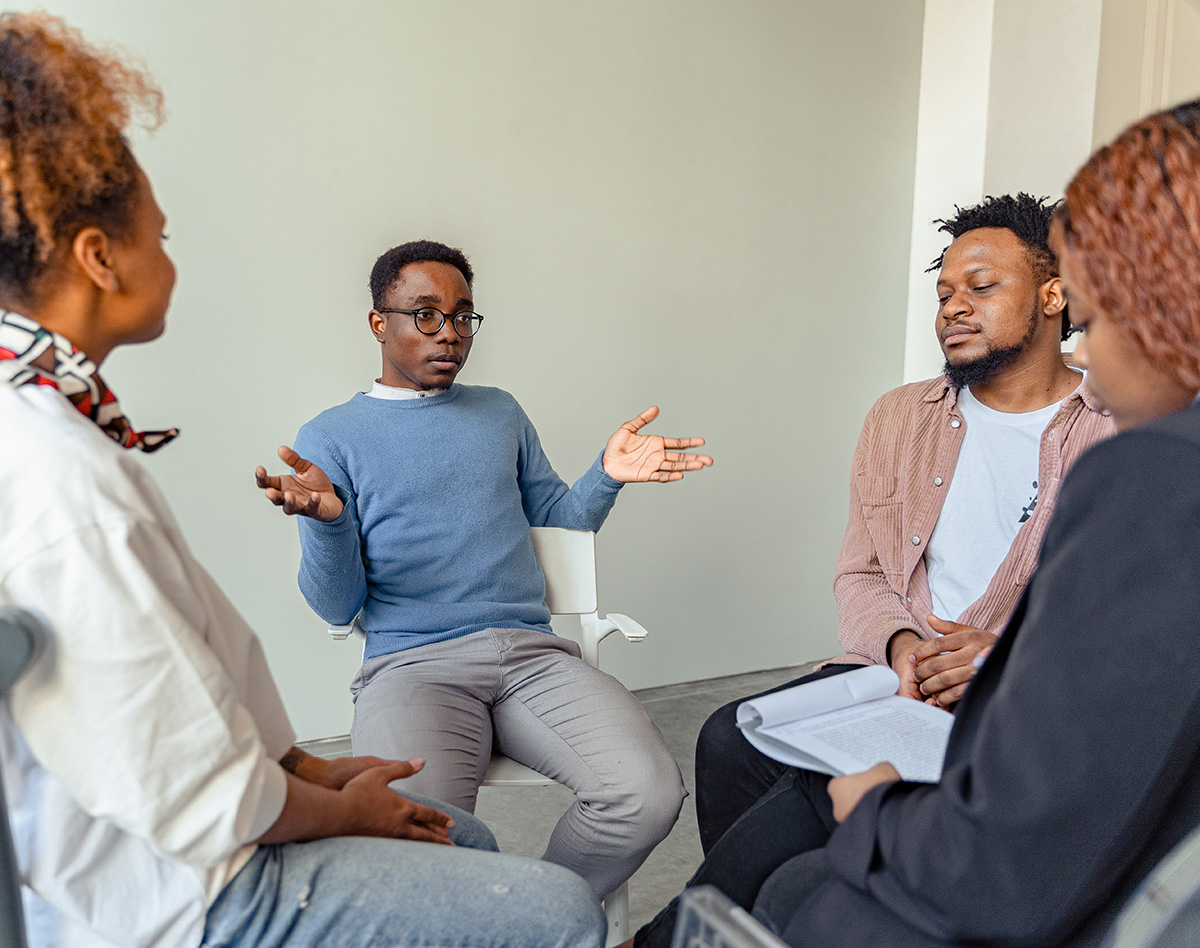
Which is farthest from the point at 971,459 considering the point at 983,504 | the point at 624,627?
the point at 624,627

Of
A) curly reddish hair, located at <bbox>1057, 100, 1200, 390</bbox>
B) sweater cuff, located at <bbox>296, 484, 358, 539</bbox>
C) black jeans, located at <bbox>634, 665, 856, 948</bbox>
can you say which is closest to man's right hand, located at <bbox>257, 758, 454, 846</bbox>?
black jeans, located at <bbox>634, 665, 856, 948</bbox>

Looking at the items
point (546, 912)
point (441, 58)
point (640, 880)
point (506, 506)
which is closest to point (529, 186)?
point (441, 58)

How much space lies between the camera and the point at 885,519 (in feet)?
6.22

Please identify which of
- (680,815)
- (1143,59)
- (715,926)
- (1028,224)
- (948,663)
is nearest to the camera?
(715,926)

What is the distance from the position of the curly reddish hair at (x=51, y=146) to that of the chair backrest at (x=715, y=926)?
83 cm

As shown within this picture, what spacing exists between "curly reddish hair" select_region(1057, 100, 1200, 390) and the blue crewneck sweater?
4.46 feet

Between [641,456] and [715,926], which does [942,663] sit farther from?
[715,926]

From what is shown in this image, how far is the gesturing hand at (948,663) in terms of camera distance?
1518 mm

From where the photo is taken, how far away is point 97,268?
87cm

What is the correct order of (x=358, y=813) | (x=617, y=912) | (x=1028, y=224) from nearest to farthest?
(x=358, y=813) < (x=617, y=912) < (x=1028, y=224)

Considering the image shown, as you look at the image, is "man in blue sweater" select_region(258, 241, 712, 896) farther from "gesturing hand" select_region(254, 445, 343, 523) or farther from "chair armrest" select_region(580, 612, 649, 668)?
"chair armrest" select_region(580, 612, 649, 668)

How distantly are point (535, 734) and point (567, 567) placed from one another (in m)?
0.51

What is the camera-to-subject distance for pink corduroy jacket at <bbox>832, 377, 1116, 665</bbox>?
1.72 m

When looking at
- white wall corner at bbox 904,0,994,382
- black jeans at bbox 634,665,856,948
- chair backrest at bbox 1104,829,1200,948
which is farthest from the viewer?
white wall corner at bbox 904,0,994,382
